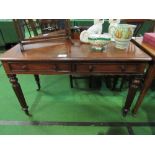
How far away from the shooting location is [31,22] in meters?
1.52

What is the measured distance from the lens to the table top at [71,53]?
1.08m

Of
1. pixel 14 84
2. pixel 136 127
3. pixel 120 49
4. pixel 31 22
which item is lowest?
pixel 136 127

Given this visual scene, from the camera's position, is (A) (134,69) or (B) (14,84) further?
(B) (14,84)

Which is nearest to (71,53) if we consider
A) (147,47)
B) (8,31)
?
(147,47)

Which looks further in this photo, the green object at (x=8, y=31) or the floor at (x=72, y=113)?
the green object at (x=8, y=31)

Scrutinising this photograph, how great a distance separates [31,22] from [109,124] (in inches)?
55.4

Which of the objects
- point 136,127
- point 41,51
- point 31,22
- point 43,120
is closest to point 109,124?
point 136,127

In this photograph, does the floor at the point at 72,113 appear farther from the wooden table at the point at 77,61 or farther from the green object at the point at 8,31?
the green object at the point at 8,31

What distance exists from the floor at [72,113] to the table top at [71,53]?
29.9 inches

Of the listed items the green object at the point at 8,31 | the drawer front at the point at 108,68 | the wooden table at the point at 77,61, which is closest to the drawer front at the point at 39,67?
the wooden table at the point at 77,61

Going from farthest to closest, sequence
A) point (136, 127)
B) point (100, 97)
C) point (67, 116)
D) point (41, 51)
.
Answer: point (100, 97)
point (67, 116)
point (136, 127)
point (41, 51)

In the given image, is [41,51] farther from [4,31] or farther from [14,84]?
[4,31]

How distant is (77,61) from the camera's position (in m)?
1.09

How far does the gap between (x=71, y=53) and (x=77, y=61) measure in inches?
4.4
